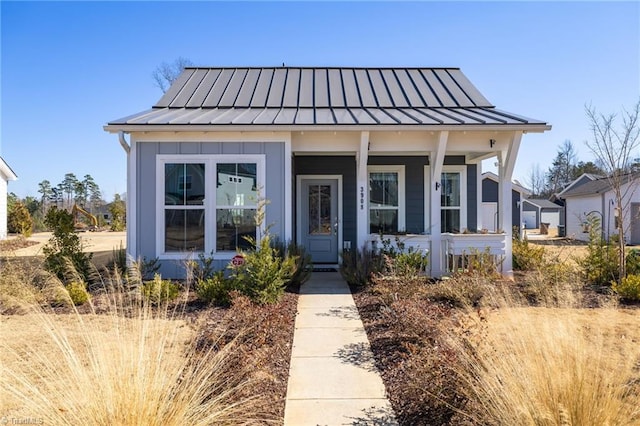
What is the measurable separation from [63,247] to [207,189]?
3156 mm

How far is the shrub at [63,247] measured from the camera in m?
7.44

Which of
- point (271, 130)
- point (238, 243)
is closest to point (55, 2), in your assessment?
point (271, 130)

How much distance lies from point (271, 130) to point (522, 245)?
707cm

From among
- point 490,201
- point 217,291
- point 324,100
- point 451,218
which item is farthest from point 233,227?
point 490,201

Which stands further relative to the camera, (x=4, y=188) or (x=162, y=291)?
(x=4, y=188)

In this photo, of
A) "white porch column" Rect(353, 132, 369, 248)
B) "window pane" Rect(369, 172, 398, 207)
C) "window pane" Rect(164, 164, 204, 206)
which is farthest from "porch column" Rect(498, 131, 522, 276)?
"window pane" Rect(164, 164, 204, 206)

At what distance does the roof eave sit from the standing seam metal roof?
11 cm

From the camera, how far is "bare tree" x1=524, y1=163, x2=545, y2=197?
55.2 meters

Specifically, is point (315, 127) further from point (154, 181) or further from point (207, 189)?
point (154, 181)

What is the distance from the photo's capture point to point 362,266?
7.41m

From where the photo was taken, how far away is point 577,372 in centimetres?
235

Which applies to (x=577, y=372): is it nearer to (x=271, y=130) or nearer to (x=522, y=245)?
(x=271, y=130)

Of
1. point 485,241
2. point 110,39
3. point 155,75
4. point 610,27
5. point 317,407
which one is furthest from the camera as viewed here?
point 155,75

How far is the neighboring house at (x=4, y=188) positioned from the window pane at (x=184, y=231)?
18343 millimetres
